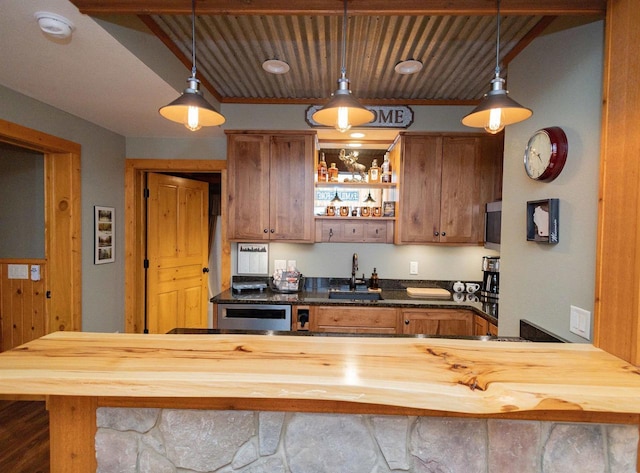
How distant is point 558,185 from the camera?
1.54 metres

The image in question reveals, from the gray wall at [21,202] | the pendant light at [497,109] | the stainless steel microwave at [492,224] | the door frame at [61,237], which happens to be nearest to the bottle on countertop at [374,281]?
the stainless steel microwave at [492,224]

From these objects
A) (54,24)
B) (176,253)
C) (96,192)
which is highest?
(54,24)

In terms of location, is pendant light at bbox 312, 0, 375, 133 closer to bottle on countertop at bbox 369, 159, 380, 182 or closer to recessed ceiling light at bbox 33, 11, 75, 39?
recessed ceiling light at bbox 33, 11, 75, 39

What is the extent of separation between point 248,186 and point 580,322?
2595mm

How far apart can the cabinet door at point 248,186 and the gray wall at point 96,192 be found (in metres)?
1.18

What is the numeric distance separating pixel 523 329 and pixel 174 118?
216 centimetres

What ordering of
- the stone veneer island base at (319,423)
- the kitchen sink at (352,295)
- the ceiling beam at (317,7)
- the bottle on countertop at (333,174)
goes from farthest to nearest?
the bottle on countertop at (333,174) → the kitchen sink at (352,295) → the ceiling beam at (317,7) → the stone veneer island base at (319,423)

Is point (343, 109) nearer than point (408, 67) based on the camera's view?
Yes

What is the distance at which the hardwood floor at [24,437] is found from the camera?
206 centimetres

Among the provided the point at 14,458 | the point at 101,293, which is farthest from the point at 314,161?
the point at 14,458

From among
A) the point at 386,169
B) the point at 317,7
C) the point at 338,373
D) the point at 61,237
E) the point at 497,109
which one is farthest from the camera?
the point at 386,169

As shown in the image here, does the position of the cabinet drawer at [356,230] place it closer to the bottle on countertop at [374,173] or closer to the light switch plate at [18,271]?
the bottle on countertop at [374,173]

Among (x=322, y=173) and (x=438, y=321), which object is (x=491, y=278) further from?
(x=322, y=173)

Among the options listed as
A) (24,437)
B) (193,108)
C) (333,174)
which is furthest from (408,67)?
(24,437)
